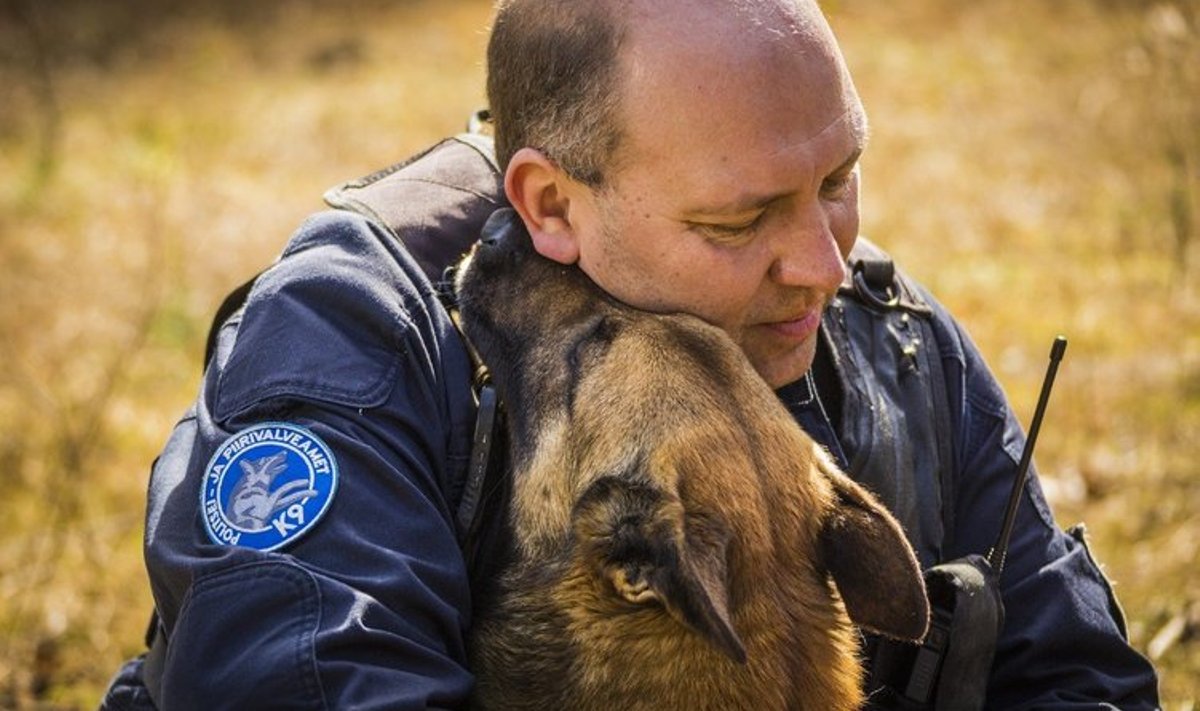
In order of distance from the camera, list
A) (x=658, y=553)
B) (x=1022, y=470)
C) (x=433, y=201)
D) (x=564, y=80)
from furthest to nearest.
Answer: (x=433, y=201) → (x=1022, y=470) → (x=564, y=80) → (x=658, y=553)

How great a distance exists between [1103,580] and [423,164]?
77.6 inches

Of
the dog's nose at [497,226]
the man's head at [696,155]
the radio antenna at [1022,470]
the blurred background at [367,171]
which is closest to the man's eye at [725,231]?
the man's head at [696,155]

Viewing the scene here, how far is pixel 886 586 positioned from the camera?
2.79 meters

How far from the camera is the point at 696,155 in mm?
2916

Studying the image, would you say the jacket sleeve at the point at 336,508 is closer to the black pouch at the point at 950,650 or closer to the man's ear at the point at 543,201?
the man's ear at the point at 543,201

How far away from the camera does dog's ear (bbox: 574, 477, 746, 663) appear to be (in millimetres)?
2389

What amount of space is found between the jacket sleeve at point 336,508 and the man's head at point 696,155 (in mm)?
407

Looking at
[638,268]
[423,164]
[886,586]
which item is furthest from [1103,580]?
[423,164]

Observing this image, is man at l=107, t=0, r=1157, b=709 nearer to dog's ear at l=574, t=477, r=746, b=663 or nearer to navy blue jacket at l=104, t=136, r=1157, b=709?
navy blue jacket at l=104, t=136, r=1157, b=709

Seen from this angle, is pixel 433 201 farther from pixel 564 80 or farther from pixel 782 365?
pixel 782 365

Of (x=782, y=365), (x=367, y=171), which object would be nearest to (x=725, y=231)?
(x=782, y=365)

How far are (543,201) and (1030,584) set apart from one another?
1.48 meters

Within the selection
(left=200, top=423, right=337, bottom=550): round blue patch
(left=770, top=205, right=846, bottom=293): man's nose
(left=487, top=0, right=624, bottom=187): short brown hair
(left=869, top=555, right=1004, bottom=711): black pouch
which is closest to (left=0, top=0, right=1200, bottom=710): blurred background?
(left=487, top=0, right=624, bottom=187): short brown hair

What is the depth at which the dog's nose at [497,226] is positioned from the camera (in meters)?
3.04
